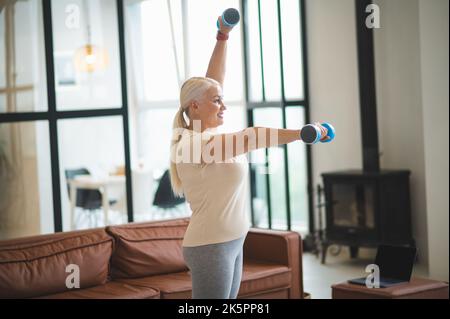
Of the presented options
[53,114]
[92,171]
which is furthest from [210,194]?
[92,171]

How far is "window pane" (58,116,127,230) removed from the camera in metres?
4.97

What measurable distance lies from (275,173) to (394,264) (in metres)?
2.89

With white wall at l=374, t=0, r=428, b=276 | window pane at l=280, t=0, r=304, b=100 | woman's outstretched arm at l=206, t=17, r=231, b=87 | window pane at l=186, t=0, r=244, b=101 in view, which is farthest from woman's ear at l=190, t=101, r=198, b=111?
window pane at l=186, t=0, r=244, b=101

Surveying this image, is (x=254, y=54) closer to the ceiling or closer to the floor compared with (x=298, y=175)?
closer to the ceiling

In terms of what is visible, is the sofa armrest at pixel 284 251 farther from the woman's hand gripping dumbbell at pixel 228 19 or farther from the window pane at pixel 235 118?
the window pane at pixel 235 118

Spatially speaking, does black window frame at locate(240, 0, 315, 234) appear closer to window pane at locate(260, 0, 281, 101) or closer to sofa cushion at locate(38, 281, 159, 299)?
window pane at locate(260, 0, 281, 101)

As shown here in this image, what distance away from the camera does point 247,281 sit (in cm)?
409

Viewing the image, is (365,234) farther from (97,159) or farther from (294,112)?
(97,159)

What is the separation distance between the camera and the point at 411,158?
6.16 metres

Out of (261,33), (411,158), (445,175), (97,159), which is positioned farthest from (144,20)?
(445,175)

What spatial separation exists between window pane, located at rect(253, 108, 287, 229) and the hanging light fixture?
2.13 m

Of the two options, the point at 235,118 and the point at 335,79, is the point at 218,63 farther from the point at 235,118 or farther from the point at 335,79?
the point at 235,118

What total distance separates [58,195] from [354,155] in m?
2.90

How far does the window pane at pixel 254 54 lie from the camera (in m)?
6.69
